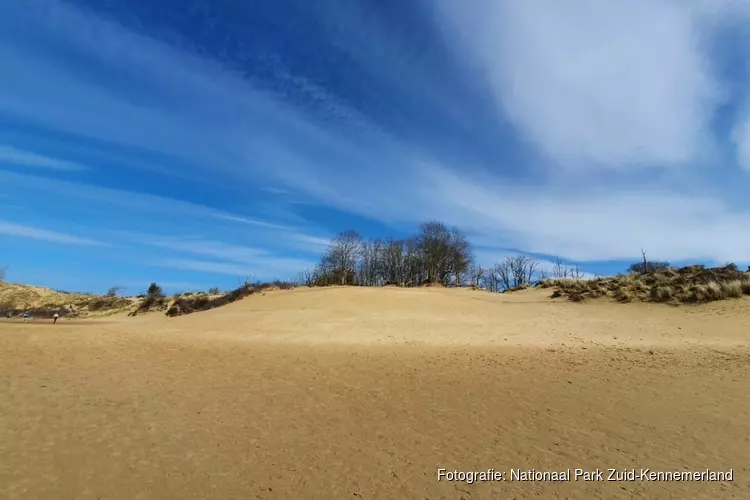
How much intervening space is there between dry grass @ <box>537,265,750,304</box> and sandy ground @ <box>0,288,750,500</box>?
2.07 meters

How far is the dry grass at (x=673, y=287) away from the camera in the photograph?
16453 millimetres

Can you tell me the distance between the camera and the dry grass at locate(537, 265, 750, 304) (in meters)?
16.5

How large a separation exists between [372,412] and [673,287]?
17.3 m

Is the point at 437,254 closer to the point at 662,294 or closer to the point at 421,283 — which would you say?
the point at 421,283

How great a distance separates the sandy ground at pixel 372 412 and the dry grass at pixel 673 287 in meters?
2.07

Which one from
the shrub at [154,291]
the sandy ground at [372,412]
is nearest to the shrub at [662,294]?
the sandy ground at [372,412]

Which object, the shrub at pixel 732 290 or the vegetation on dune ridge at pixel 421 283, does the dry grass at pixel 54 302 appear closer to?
the vegetation on dune ridge at pixel 421 283

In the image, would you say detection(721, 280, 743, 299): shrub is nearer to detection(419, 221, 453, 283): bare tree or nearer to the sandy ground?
the sandy ground

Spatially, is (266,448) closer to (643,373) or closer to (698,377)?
(643,373)

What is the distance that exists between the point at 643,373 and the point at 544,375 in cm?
237

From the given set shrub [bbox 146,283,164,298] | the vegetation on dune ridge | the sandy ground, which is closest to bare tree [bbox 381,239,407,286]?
the vegetation on dune ridge

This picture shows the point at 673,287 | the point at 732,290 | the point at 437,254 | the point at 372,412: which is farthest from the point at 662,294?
the point at 437,254

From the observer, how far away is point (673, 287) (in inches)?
717

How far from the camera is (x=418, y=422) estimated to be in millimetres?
6781
